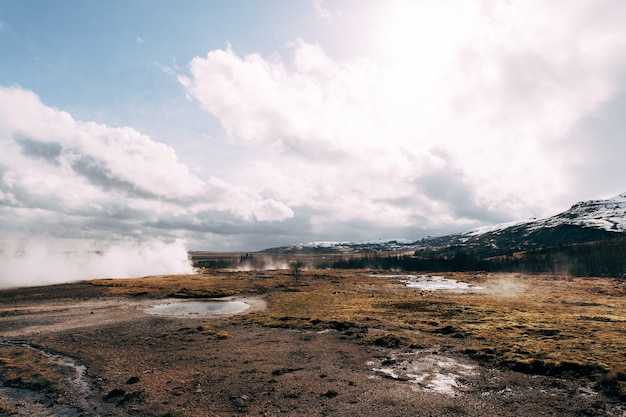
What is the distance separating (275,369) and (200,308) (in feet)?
149

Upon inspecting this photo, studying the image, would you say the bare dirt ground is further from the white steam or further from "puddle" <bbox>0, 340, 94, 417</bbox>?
the white steam

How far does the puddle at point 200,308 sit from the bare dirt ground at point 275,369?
254 inches

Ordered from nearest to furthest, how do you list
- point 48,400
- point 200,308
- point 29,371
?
point 48,400 → point 29,371 → point 200,308

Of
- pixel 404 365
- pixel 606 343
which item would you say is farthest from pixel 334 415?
pixel 606 343

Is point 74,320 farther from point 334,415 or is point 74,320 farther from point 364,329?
point 334,415

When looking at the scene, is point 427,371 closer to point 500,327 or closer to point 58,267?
point 500,327

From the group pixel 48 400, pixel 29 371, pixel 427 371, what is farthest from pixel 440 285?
pixel 48 400

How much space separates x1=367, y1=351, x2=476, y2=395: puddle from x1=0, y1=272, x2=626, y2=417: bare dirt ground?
95 millimetres

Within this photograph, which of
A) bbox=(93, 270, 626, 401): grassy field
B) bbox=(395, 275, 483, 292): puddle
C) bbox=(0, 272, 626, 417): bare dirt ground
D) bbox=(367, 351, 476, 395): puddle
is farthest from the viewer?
bbox=(395, 275, 483, 292): puddle

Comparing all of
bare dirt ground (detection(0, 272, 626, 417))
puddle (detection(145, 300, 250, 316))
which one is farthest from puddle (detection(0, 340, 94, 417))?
puddle (detection(145, 300, 250, 316))

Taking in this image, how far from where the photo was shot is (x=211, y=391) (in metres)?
25.5

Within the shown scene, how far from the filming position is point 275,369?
30.2 metres

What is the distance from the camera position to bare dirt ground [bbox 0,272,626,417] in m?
22.7

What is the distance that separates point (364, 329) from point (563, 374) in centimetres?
2315
